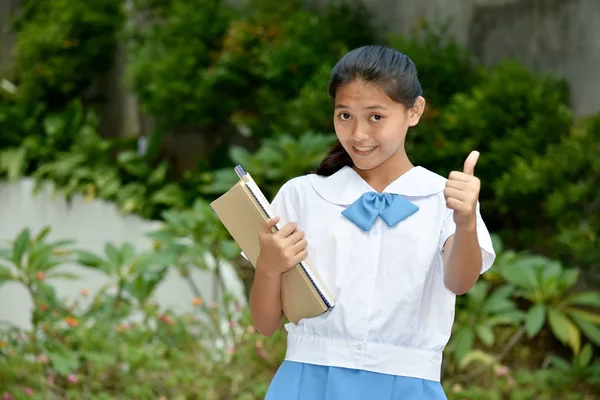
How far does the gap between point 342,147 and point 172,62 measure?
5.61 metres

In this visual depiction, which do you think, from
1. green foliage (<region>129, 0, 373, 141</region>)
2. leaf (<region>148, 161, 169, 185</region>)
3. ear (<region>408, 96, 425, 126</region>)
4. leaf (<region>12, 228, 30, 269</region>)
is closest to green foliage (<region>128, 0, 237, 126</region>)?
green foliage (<region>129, 0, 373, 141</region>)

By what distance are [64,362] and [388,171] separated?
2.78m

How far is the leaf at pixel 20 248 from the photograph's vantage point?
16.1ft

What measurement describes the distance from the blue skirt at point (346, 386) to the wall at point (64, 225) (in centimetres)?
556

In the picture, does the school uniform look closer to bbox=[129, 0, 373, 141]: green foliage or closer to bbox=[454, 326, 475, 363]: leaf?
bbox=[454, 326, 475, 363]: leaf

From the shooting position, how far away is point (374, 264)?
1976 millimetres

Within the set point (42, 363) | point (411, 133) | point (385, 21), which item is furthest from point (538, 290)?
point (385, 21)

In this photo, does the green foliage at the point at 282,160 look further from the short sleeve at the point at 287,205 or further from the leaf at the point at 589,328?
the short sleeve at the point at 287,205

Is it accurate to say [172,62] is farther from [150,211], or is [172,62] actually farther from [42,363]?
[42,363]

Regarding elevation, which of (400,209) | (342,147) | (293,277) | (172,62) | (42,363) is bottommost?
(42,363)

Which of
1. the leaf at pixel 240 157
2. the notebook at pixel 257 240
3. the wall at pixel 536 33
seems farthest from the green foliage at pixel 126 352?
the notebook at pixel 257 240

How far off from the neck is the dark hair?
0.38 ft

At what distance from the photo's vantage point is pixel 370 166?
6.63ft

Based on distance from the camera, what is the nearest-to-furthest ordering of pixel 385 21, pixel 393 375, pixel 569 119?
1. pixel 393 375
2. pixel 569 119
3. pixel 385 21
